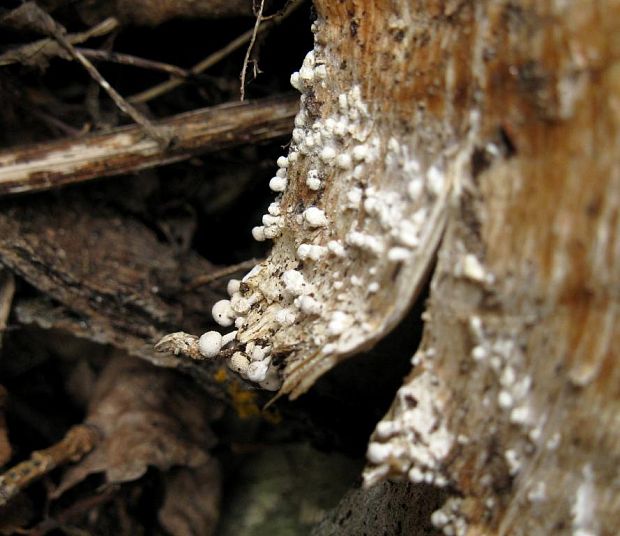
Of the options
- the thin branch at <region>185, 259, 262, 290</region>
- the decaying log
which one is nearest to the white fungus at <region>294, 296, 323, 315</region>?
the decaying log

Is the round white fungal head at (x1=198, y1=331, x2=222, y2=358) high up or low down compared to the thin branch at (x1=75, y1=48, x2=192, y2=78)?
down

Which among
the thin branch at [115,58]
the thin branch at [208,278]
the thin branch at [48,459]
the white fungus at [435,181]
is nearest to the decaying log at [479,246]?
the white fungus at [435,181]

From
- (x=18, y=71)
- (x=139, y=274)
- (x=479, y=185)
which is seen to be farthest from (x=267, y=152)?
(x=479, y=185)

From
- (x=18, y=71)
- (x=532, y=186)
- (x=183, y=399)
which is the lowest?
(x=183, y=399)

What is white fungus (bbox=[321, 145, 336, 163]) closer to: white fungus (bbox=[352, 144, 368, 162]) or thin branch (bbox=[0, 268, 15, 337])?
white fungus (bbox=[352, 144, 368, 162])

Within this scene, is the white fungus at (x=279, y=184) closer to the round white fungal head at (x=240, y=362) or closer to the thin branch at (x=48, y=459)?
the round white fungal head at (x=240, y=362)

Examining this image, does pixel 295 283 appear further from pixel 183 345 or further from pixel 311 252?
pixel 183 345

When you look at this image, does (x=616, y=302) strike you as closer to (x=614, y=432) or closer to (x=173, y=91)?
(x=614, y=432)
